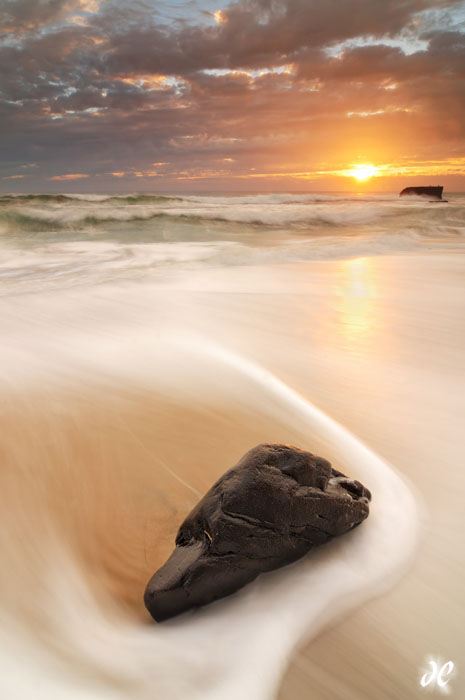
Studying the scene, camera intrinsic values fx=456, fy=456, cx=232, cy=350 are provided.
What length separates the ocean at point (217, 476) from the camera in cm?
121

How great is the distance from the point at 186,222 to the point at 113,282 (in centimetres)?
1092

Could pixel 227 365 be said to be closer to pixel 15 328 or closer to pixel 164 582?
pixel 164 582

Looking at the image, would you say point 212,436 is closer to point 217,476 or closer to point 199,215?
point 217,476

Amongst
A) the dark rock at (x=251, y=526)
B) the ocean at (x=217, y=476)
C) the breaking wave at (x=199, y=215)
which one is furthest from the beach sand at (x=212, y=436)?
the breaking wave at (x=199, y=215)

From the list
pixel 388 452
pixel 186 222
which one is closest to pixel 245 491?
pixel 388 452

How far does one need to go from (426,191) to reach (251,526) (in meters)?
38.9

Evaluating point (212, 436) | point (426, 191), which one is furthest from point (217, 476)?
point (426, 191)

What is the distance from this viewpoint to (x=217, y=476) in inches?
77.2

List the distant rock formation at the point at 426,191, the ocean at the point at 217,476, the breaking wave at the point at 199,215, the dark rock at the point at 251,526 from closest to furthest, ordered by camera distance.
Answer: the ocean at the point at 217,476
the dark rock at the point at 251,526
the breaking wave at the point at 199,215
the distant rock formation at the point at 426,191

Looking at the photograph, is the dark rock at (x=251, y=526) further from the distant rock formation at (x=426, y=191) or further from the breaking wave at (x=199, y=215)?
the distant rock formation at (x=426, y=191)

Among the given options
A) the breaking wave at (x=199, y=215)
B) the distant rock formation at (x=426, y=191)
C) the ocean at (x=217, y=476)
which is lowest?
the ocean at (x=217, y=476)

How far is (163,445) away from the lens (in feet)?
7.16

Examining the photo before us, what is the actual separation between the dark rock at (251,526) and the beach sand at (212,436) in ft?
0.53

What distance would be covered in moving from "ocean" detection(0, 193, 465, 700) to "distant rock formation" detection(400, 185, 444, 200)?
32334 millimetres
